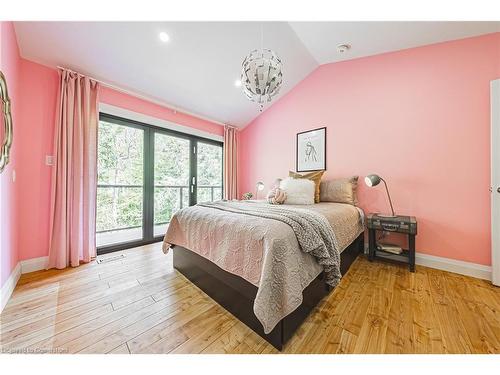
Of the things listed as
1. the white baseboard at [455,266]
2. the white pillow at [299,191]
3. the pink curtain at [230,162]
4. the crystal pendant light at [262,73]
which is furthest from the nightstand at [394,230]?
the pink curtain at [230,162]

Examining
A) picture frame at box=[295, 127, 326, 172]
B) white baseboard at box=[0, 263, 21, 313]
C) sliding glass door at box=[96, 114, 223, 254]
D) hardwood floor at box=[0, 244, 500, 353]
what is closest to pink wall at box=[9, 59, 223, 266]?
white baseboard at box=[0, 263, 21, 313]

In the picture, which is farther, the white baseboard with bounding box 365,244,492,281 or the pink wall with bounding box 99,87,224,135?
the pink wall with bounding box 99,87,224,135

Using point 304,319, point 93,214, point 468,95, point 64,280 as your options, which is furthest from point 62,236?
point 468,95

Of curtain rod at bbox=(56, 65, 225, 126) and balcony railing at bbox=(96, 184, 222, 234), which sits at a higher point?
curtain rod at bbox=(56, 65, 225, 126)

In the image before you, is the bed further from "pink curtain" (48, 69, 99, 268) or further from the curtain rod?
the curtain rod

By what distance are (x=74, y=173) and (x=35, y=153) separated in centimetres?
39

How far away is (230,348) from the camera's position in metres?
1.11

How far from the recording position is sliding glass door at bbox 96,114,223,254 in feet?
9.47

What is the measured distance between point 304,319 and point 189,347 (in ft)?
2.50

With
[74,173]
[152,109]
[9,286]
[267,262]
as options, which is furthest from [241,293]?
[152,109]

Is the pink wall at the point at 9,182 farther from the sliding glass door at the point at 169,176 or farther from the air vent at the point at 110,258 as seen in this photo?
the sliding glass door at the point at 169,176

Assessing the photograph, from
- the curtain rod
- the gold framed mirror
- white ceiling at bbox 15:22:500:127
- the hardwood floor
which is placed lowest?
the hardwood floor

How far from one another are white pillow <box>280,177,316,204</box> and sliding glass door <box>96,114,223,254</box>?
6.72ft
